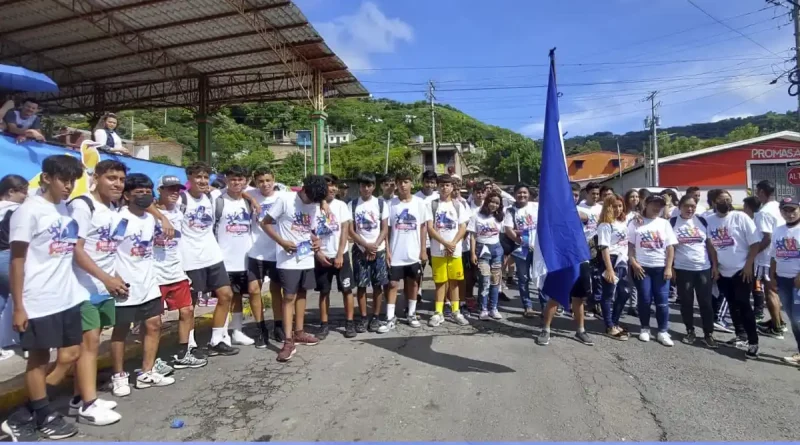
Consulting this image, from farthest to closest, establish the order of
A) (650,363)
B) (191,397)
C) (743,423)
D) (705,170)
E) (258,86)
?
(705,170) → (258,86) → (650,363) → (191,397) → (743,423)

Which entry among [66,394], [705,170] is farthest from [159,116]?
[66,394]

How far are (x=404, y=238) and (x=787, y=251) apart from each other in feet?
13.5

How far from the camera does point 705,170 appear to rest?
33438mm

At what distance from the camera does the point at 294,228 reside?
5.14m

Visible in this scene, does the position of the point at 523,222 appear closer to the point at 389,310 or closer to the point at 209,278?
the point at 389,310

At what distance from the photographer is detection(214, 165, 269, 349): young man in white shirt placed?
5.33 m

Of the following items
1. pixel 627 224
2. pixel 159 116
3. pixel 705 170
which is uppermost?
pixel 159 116

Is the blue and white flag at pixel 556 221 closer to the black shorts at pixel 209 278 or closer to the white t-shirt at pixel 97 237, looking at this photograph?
the black shorts at pixel 209 278

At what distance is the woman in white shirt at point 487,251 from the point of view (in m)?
6.54

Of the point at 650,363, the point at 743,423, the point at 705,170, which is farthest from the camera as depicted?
the point at 705,170

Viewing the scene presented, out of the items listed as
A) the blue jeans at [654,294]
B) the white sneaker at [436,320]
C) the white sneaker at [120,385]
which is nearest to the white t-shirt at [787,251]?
the blue jeans at [654,294]

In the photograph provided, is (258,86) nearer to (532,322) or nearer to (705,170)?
(532,322)

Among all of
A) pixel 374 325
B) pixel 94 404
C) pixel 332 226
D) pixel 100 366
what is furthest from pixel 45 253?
pixel 374 325

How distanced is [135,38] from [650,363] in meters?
18.0
